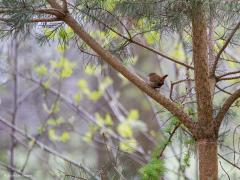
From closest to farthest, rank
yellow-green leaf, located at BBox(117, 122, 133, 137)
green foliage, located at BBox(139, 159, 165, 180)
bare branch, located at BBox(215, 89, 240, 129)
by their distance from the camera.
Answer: bare branch, located at BBox(215, 89, 240, 129)
green foliage, located at BBox(139, 159, 165, 180)
yellow-green leaf, located at BBox(117, 122, 133, 137)

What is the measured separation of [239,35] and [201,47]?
28cm

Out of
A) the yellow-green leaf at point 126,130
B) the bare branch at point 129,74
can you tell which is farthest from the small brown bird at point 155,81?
the yellow-green leaf at point 126,130

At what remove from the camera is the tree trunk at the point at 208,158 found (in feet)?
4.82

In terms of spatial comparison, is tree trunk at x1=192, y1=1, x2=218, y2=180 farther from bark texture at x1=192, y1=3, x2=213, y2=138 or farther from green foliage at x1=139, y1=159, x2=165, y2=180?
green foliage at x1=139, y1=159, x2=165, y2=180

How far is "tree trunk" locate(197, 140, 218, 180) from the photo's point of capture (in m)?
1.47

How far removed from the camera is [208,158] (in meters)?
1.48

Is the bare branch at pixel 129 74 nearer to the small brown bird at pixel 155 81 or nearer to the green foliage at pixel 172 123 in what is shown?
the small brown bird at pixel 155 81

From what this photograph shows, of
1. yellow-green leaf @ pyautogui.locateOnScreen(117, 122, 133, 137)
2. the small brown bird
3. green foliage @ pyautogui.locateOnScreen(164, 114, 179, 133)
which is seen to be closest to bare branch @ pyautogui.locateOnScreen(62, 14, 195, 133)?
the small brown bird

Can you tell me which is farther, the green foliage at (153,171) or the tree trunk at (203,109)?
the green foliage at (153,171)

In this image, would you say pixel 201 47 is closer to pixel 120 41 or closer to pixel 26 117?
pixel 120 41

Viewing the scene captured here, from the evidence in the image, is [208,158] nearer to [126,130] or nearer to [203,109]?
[203,109]

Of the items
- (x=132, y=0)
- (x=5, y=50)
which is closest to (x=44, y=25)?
(x=132, y=0)

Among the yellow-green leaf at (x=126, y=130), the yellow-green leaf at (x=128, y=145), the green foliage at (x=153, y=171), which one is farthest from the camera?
the yellow-green leaf at (x=126, y=130)

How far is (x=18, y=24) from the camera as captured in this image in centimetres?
141
